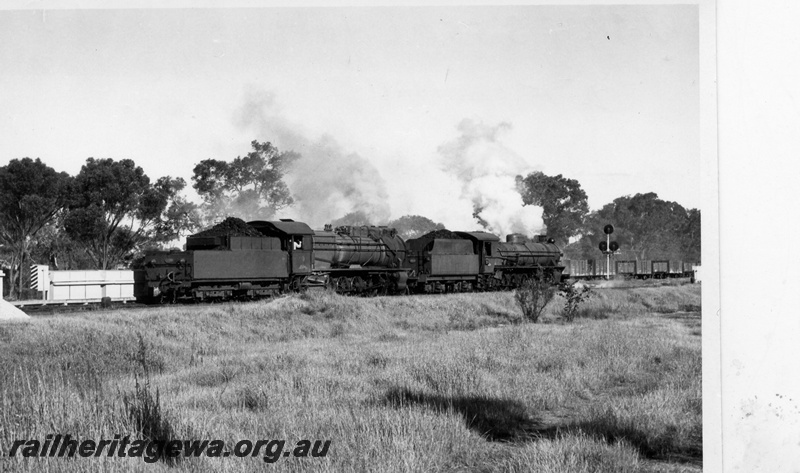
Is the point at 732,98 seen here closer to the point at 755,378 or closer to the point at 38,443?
the point at 755,378

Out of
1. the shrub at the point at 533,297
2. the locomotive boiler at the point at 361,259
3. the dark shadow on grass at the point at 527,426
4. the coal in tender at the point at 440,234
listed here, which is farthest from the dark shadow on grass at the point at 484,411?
the coal in tender at the point at 440,234

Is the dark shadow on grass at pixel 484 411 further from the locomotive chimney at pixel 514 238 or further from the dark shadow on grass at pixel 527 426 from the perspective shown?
the locomotive chimney at pixel 514 238

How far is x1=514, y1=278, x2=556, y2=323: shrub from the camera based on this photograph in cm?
1861

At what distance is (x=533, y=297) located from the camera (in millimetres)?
18578

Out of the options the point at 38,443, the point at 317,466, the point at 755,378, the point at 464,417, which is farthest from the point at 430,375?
the point at 38,443

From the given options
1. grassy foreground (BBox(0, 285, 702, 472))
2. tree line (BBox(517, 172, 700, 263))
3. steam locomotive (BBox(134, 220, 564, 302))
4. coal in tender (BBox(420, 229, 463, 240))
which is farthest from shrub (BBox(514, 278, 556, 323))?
coal in tender (BBox(420, 229, 463, 240))

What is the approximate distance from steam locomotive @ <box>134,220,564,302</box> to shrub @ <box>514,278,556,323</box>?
773 millimetres

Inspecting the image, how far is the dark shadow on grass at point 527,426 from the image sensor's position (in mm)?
7215

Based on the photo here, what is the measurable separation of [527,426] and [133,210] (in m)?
19.0

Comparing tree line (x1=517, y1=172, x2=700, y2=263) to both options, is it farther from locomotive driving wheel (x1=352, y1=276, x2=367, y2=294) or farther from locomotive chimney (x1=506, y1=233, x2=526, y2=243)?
locomotive driving wheel (x1=352, y1=276, x2=367, y2=294)

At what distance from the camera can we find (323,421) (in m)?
7.38

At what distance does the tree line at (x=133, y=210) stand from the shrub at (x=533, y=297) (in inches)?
105

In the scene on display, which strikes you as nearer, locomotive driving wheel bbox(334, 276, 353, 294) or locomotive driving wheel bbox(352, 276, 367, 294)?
locomotive driving wheel bbox(334, 276, 353, 294)

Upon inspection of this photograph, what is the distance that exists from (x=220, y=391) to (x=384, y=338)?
6.58m
